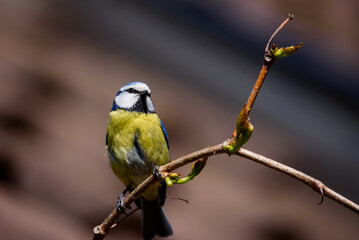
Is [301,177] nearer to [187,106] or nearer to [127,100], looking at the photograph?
[127,100]

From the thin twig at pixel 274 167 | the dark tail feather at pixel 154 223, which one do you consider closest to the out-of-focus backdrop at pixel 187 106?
the dark tail feather at pixel 154 223

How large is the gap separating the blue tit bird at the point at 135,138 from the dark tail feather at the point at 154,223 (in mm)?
243

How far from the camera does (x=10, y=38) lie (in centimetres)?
329

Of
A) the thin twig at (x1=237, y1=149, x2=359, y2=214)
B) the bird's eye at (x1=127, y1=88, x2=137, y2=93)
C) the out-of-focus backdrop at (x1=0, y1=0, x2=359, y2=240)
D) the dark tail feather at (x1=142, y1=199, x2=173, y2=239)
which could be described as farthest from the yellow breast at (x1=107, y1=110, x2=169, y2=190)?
the out-of-focus backdrop at (x1=0, y1=0, x2=359, y2=240)

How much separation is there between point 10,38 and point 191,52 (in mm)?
1439

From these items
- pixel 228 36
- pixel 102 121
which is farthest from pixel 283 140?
pixel 102 121

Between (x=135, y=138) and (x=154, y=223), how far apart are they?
20.6 inches

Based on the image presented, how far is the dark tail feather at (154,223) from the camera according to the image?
2145 mm

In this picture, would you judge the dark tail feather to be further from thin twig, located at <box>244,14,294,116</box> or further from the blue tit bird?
thin twig, located at <box>244,14,294,116</box>

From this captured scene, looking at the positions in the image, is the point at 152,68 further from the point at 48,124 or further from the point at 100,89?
the point at 48,124

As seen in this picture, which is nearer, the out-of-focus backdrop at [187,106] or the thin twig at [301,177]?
the thin twig at [301,177]

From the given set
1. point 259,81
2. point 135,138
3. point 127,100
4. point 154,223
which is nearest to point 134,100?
point 127,100

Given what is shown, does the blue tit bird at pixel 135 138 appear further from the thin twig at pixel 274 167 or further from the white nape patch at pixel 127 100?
the thin twig at pixel 274 167

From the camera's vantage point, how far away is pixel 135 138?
75.4 inches
